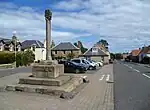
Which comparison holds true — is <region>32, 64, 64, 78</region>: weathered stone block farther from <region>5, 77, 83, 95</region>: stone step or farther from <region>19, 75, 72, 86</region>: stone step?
<region>5, 77, 83, 95</region>: stone step

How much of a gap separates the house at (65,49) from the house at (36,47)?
1209cm

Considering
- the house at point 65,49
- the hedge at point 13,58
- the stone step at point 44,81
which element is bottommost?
the stone step at point 44,81

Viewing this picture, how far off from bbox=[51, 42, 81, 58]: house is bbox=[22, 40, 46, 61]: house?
12.1 metres

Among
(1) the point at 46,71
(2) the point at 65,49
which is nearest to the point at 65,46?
(2) the point at 65,49

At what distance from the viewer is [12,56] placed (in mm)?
55500

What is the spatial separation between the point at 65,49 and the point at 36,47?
1904 cm

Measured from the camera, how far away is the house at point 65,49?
104m

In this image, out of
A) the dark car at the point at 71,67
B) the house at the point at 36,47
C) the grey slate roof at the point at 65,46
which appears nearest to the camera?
the dark car at the point at 71,67

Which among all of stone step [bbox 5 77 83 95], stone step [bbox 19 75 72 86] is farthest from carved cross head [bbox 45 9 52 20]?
stone step [bbox 5 77 83 95]

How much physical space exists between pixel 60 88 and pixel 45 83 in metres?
1.35

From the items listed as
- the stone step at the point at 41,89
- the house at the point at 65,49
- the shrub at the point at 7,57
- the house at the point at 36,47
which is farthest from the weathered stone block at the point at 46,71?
the house at the point at 65,49

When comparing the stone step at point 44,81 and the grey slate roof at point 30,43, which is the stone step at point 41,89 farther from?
the grey slate roof at point 30,43

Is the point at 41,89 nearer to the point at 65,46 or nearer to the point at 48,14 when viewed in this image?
the point at 48,14

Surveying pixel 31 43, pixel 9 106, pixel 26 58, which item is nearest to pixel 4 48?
pixel 31 43
